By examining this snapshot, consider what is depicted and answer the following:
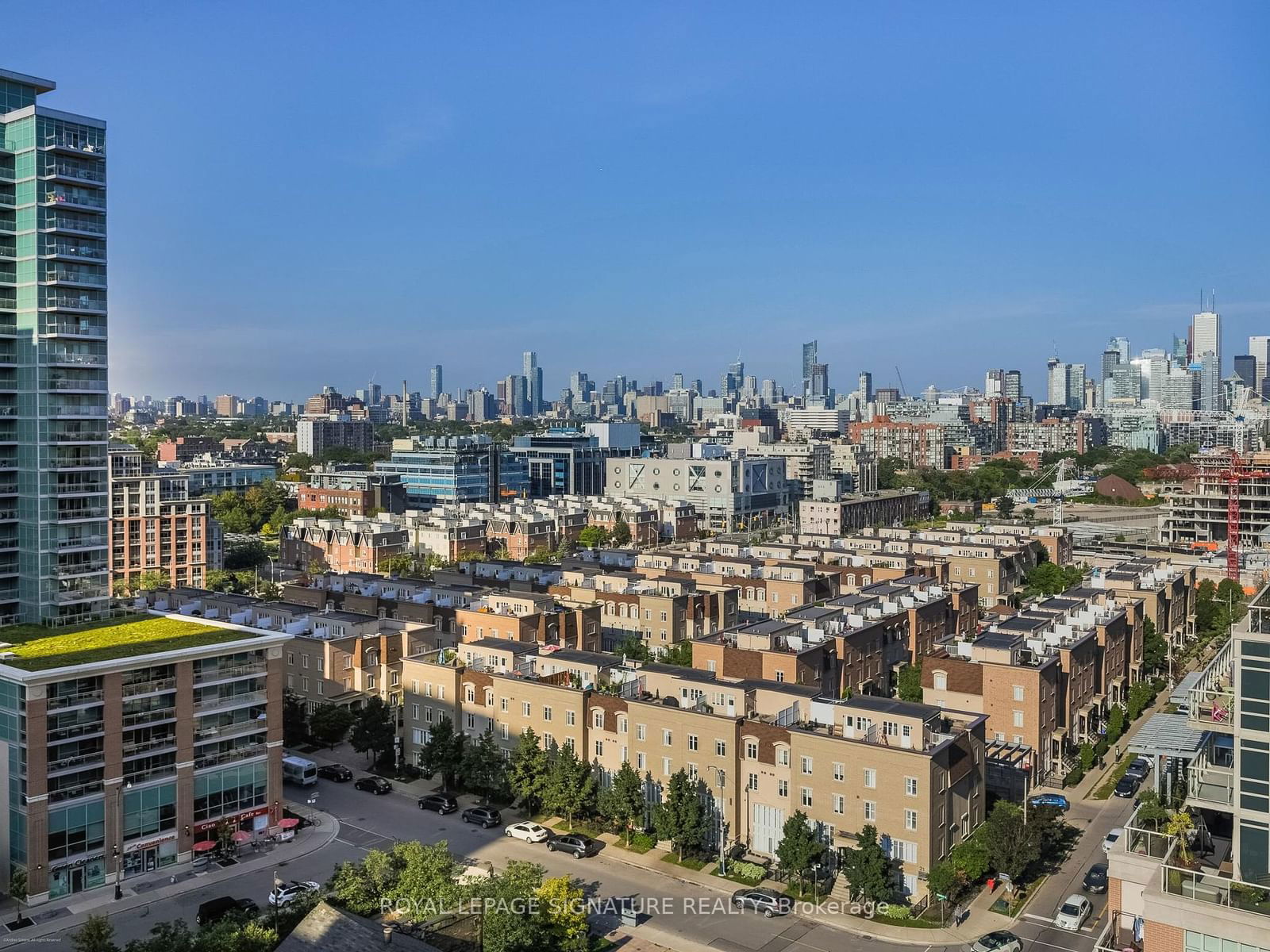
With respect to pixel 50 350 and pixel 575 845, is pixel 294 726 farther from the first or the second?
pixel 50 350

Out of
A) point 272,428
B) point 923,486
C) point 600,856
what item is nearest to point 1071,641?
point 600,856

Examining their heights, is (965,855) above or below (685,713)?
below

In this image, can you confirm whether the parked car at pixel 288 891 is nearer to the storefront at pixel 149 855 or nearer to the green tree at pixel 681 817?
the storefront at pixel 149 855

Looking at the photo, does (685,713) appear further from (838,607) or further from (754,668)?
(838,607)

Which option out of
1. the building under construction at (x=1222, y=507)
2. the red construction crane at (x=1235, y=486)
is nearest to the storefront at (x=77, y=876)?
the red construction crane at (x=1235, y=486)

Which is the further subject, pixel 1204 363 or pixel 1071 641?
pixel 1204 363

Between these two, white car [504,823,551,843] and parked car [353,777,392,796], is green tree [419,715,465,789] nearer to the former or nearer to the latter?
parked car [353,777,392,796]

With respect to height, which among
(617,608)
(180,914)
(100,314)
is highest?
(100,314)
